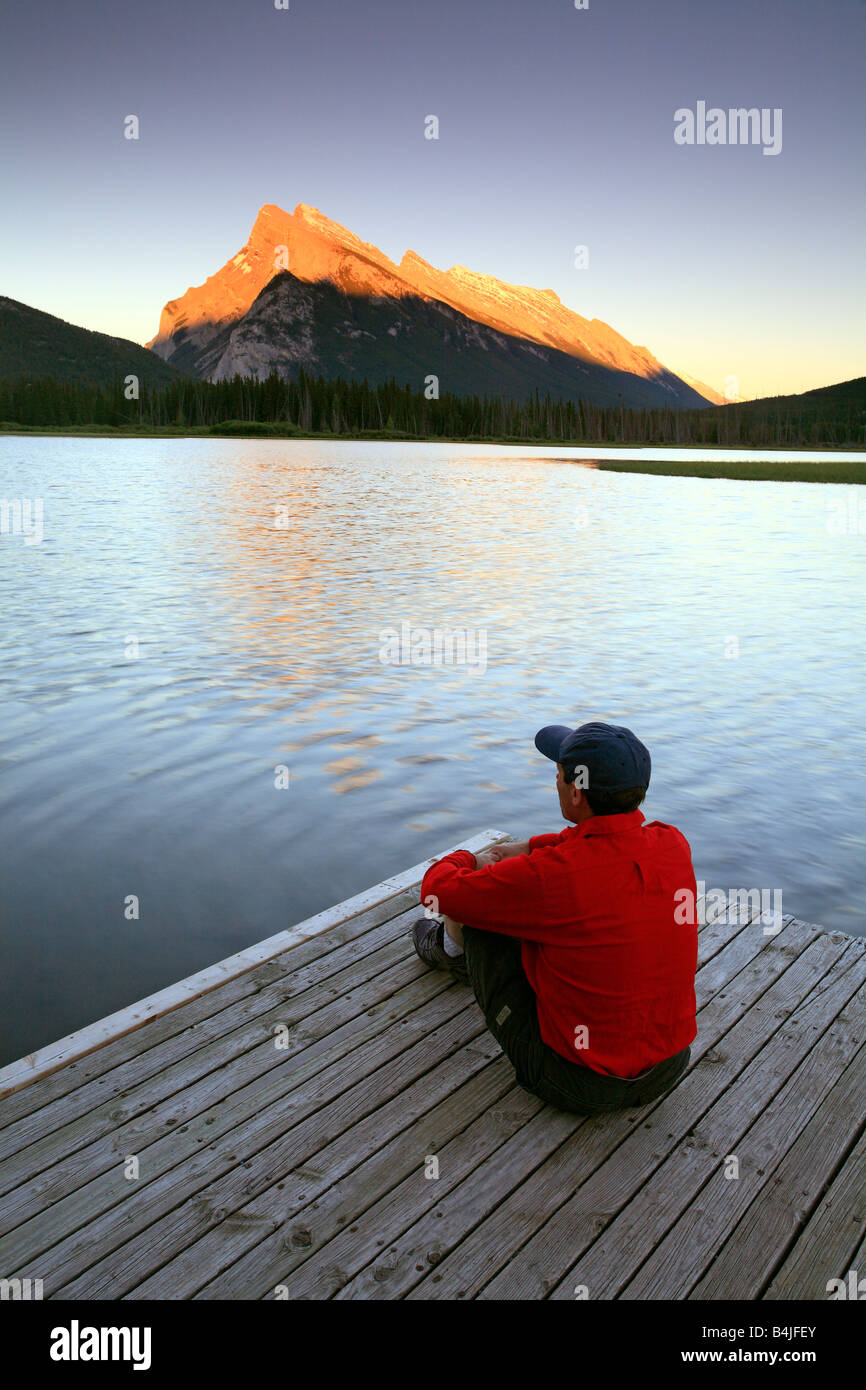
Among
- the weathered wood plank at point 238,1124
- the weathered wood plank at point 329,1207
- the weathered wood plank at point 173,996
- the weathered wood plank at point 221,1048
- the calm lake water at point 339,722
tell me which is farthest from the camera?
the calm lake water at point 339,722

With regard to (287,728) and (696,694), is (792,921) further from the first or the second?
(696,694)

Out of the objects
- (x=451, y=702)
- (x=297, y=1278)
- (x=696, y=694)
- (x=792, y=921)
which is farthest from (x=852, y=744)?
(x=297, y=1278)

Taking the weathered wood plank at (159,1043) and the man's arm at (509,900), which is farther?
the weathered wood plank at (159,1043)

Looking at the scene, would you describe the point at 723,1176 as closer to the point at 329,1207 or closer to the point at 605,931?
the point at 605,931

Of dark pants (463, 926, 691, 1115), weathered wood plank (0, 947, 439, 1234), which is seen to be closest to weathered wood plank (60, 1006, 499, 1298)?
weathered wood plank (0, 947, 439, 1234)

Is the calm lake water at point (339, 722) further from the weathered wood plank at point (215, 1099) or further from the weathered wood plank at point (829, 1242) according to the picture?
the weathered wood plank at point (829, 1242)

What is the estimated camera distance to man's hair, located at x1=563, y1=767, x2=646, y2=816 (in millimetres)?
3787

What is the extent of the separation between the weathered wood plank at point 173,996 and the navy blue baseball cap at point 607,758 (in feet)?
8.09

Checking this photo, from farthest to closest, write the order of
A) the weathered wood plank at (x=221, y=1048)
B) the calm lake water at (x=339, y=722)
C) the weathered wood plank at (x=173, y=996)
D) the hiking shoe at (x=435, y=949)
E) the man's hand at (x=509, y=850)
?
the calm lake water at (x=339, y=722) → the hiking shoe at (x=435, y=949) → the man's hand at (x=509, y=850) → the weathered wood plank at (x=173, y=996) → the weathered wood plank at (x=221, y=1048)

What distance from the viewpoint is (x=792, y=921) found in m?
6.36

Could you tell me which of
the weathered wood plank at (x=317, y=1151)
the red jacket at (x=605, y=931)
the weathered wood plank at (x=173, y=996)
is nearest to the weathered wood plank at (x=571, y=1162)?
the red jacket at (x=605, y=931)

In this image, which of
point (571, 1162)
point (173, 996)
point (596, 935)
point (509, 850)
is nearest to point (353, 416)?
point (173, 996)

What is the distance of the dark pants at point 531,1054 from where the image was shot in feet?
13.2
